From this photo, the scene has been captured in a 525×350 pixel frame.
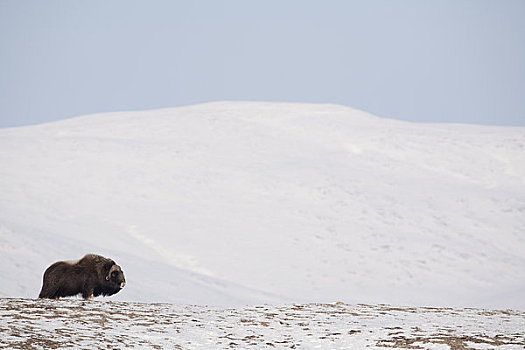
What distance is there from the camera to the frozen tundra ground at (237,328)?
13.4 meters

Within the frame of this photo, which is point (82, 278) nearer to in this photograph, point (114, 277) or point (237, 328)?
point (114, 277)

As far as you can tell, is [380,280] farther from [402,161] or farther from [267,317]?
[267,317]

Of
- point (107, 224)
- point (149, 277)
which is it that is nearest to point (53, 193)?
point (107, 224)

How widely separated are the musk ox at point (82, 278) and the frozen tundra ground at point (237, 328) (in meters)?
0.58

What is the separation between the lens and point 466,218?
82.3 m

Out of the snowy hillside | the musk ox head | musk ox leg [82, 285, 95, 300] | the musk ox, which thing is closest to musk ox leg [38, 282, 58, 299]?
the musk ox

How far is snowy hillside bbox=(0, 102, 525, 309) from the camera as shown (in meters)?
65.8

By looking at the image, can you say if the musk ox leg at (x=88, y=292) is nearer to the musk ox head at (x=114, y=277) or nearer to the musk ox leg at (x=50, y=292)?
the musk ox head at (x=114, y=277)

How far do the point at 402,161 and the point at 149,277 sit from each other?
45.2m

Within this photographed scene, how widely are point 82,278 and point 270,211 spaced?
207ft

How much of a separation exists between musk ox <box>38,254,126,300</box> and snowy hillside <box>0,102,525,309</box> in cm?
3695

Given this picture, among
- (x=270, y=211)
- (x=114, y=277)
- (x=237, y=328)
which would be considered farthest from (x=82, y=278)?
(x=270, y=211)

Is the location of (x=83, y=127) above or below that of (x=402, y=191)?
above

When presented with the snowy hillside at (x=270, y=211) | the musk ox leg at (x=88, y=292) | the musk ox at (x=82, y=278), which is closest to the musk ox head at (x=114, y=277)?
the musk ox at (x=82, y=278)
